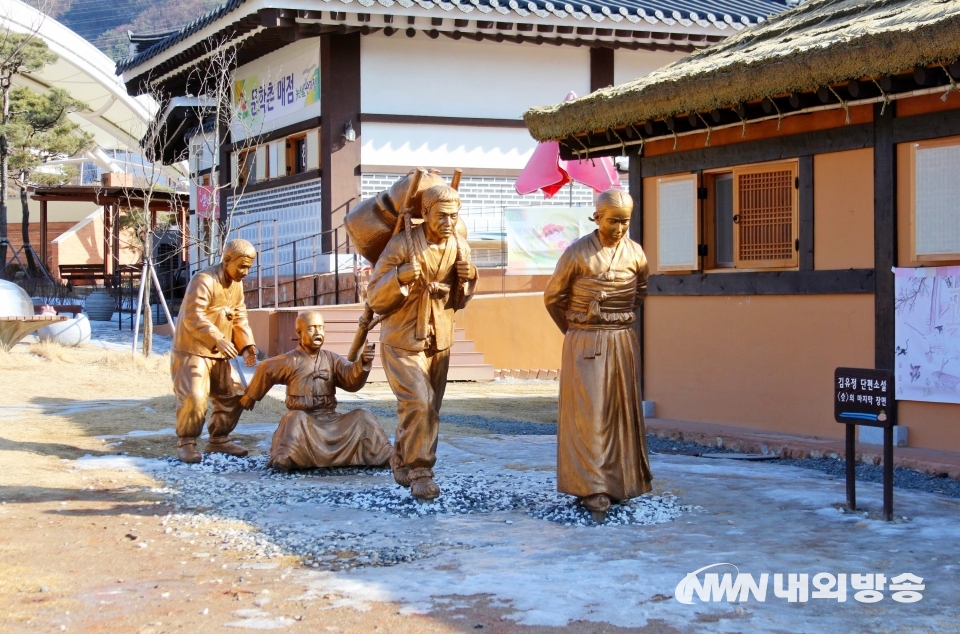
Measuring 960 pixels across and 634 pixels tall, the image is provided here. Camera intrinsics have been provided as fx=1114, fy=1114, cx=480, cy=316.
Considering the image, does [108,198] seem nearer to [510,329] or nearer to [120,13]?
[510,329]

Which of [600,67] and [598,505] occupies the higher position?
[600,67]

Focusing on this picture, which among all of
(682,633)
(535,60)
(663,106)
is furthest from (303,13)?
(682,633)

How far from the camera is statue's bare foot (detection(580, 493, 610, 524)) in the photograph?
21.4 ft

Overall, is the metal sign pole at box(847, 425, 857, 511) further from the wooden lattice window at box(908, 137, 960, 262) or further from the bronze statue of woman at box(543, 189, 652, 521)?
the wooden lattice window at box(908, 137, 960, 262)

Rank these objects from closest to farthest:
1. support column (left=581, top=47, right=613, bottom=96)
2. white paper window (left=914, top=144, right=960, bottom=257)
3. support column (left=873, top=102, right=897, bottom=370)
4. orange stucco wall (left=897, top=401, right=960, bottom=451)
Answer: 1. white paper window (left=914, top=144, right=960, bottom=257)
2. orange stucco wall (left=897, top=401, right=960, bottom=451)
3. support column (left=873, top=102, right=897, bottom=370)
4. support column (left=581, top=47, right=613, bottom=96)

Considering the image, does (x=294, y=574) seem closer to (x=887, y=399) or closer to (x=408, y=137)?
(x=887, y=399)

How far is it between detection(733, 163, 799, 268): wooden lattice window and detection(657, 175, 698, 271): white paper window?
51 centimetres

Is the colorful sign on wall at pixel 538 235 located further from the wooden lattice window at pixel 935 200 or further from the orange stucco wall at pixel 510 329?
the wooden lattice window at pixel 935 200

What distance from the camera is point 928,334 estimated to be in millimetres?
8898

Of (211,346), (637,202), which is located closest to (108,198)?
(637,202)

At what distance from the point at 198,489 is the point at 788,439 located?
199 inches

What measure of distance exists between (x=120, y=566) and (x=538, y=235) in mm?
12281

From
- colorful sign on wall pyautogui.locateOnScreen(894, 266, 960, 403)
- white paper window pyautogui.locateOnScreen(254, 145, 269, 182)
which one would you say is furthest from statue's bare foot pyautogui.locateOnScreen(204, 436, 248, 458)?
white paper window pyautogui.locateOnScreen(254, 145, 269, 182)

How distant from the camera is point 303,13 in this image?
55.1 ft
